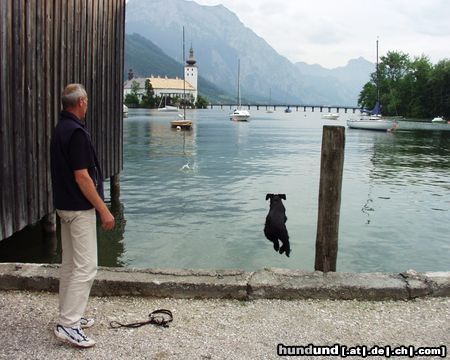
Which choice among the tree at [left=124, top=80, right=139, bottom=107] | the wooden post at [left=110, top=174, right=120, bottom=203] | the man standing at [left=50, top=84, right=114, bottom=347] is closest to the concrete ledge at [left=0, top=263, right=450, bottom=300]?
the man standing at [left=50, top=84, right=114, bottom=347]

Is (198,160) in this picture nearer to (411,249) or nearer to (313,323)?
(411,249)

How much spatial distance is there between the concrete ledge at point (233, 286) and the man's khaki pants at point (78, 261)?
3.58 feet

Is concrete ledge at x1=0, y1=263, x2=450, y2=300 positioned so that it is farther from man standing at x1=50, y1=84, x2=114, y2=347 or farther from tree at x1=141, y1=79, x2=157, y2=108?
tree at x1=141, y1=79, x2=157, y2=108

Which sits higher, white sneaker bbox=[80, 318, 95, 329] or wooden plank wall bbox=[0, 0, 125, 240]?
wooden plank wall bbox=[0, 0, 125, 240]

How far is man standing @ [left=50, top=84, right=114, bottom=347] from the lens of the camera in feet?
13.7

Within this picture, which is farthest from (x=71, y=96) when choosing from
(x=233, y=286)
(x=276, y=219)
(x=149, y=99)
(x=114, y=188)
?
(x=149, y=99)

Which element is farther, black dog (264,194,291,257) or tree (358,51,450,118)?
tree (358,51,450,118)

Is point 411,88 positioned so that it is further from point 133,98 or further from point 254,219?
point 254,219

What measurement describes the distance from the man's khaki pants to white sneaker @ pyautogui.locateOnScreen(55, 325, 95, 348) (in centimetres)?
4

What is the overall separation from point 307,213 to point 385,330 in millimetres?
11140

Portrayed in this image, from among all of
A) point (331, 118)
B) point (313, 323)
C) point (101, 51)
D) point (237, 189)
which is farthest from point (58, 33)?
point (331, 118)

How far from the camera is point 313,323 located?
4.91 meters

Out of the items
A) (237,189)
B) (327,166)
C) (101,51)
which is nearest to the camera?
(327,166)

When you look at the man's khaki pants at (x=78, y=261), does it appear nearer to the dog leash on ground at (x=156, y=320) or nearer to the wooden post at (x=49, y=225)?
the dog leash on ground at (x=156, y=320)
